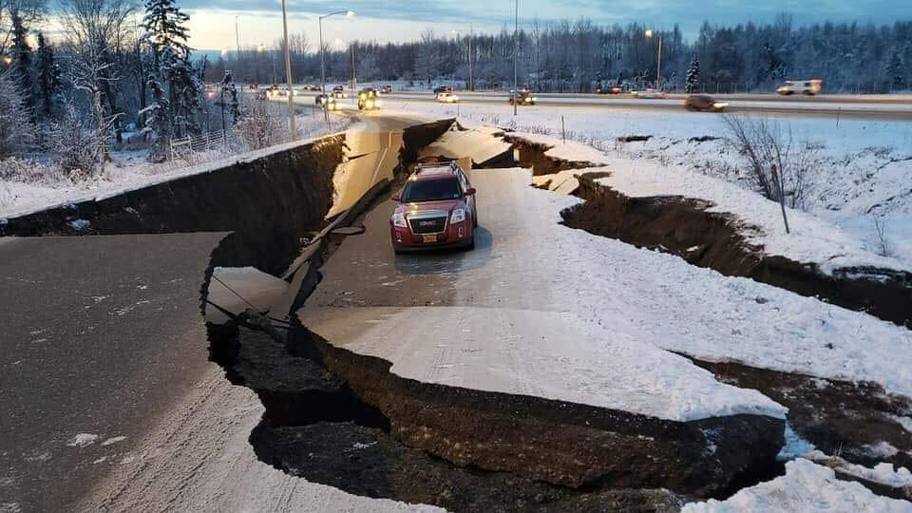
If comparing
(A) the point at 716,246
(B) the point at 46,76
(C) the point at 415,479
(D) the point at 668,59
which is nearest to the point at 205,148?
(A) the point at 716,246

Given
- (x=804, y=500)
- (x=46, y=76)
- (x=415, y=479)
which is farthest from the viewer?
(x=46, y=76)

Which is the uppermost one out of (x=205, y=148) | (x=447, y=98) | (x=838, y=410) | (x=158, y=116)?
(x=447, y=98)

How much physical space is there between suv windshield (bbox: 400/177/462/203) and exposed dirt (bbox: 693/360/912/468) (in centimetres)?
764

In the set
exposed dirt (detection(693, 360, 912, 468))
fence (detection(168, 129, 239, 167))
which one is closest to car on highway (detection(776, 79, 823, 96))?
fence (detection(168, 129, 239, 167))

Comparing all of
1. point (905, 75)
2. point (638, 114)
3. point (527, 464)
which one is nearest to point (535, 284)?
point (527, 464)

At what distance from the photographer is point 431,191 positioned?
1525 centimetres

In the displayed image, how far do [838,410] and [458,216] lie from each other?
8.60 m

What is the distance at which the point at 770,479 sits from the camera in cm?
608

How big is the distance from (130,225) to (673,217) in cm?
1394

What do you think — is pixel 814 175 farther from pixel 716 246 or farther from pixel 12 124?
pixel 12 124

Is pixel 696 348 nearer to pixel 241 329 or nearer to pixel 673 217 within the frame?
pixel 241 329

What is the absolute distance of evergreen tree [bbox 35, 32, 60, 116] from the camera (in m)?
68.2

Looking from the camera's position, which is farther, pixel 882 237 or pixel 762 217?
pixel 882 237

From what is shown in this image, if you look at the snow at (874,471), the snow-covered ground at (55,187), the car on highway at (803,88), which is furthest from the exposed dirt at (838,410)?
the car on highway at (803,88)
